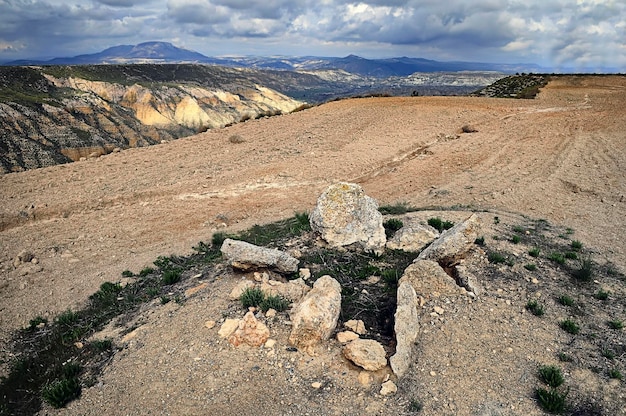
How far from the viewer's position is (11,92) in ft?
316

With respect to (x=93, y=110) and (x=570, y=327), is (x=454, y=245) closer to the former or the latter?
(x=570, y=327)

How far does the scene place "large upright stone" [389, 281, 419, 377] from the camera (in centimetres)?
620

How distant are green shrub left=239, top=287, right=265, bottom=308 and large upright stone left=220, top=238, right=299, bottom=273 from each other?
99cm

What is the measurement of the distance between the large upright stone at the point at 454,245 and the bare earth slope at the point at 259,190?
3.47 meters

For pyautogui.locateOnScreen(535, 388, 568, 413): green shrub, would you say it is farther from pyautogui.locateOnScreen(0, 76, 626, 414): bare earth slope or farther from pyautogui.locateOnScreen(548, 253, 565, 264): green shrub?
pyautogui.locateOnScreen(548, 253, 565, 264): green shrub

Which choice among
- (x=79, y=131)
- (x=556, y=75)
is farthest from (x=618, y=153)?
(x=79, y=131)

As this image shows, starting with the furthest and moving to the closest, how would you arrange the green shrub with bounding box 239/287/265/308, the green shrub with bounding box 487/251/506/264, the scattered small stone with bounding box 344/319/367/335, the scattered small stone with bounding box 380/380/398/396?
the green shrub with bounding box 487/251/506/264
the green shrub with bounding box 239/287/265/308
the scattered small stone with bounding box 344/319/367/335
the scattered small stone with bounding box 380/380/398/396

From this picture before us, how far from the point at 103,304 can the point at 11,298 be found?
2418 mm

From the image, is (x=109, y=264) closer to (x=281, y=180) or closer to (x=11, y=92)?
(x=281, y=180)

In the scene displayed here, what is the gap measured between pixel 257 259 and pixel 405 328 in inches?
135

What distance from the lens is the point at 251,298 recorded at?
7.49 metres

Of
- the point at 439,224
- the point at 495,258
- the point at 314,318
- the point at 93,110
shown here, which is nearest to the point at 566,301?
the point at 495,258

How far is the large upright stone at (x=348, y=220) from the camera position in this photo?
32.6 ft

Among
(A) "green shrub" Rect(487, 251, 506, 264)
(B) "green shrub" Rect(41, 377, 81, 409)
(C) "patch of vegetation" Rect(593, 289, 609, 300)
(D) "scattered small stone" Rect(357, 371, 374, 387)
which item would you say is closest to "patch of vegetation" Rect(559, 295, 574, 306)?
(C) "patch of vegetation" Rect(593, 289, 609, 300)
